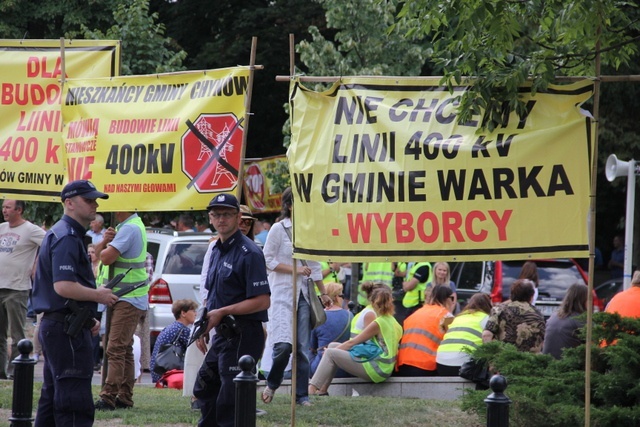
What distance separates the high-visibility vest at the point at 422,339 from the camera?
11320mm

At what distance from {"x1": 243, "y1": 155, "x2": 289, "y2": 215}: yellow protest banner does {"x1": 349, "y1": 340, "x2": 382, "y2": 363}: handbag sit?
8.93m

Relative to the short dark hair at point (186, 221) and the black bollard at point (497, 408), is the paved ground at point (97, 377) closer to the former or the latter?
the short dark hair at point (186, 221)

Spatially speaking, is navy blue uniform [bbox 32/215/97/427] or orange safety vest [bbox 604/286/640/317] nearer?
navy blue uniform [bbox 32/215/97/427]

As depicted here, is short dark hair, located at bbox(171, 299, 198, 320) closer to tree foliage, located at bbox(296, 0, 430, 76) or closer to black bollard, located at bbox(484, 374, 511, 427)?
black bollard, located at bbox(484, 374, 511, 427)

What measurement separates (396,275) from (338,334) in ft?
21.8

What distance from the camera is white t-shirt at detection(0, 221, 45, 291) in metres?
12.1

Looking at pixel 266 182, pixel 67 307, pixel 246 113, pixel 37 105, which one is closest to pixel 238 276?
pixel 67 307

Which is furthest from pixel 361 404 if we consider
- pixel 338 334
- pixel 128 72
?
pixel 128 72

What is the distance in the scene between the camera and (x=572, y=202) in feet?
23.8

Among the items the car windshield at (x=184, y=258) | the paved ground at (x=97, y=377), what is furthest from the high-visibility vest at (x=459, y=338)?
the car windshield at (x=184, y=258)

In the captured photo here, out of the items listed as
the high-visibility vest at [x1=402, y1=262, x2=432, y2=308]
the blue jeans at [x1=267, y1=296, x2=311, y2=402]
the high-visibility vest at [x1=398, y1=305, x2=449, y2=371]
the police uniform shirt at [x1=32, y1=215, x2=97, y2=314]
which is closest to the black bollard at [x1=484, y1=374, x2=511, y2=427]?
the police uniform shirt at [x1=32, y1=215, x2=97, y2=314]

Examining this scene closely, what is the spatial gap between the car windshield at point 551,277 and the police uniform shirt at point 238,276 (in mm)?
11594

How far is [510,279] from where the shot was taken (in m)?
18.7

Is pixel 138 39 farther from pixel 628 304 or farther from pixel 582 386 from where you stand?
pixel 582 386
